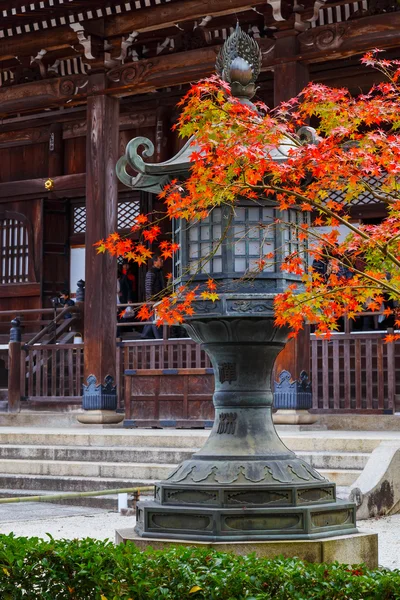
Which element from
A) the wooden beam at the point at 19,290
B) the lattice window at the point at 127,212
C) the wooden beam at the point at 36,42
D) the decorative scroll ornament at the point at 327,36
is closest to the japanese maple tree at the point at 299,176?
the decorative scroll ornament at the point at 327,36

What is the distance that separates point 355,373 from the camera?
1290 centimetres

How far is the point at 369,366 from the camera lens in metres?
12.8

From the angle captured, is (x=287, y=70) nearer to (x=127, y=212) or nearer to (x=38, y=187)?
(x=127, y=212)

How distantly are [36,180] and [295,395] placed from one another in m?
8.28

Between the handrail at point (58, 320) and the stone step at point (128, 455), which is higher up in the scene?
the handrail at point (58, 320)

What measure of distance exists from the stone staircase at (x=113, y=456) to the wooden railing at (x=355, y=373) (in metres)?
0.81

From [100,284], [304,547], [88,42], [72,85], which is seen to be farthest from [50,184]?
[304,547]

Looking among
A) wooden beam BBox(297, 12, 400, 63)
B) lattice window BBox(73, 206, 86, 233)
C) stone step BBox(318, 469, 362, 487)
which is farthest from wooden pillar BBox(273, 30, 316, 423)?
lattice window BBox(73, 206, 86, 233)

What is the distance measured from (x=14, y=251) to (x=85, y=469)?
860 centimetres

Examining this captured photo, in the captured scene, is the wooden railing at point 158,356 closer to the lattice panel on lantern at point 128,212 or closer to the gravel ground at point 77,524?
the gravel ground at point 77,524

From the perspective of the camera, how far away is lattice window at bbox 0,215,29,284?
63.5 ft

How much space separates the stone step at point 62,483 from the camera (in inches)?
436

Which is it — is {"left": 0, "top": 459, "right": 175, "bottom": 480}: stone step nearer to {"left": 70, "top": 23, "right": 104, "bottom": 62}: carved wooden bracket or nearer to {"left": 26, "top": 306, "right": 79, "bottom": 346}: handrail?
{"left": 26, "top": 306, "right": 79, "bottom": 346}: handrail

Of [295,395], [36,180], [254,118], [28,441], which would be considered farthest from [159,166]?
[36,180]
